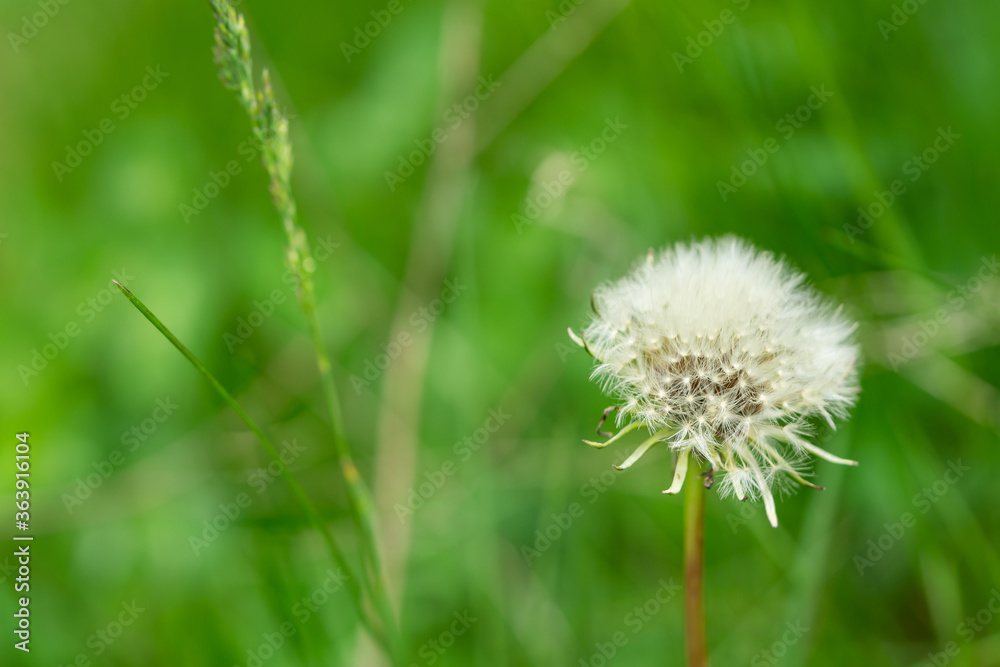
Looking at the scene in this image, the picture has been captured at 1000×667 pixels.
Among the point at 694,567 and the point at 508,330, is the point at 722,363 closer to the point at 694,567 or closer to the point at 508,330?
the point at 694,567

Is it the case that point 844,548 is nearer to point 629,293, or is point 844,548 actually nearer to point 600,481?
point 600,481

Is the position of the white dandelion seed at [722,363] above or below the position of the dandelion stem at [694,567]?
above

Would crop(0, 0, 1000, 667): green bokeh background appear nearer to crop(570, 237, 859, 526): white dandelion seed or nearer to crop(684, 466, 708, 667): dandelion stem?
crop(684, 466, 708, 667): dandelion stem

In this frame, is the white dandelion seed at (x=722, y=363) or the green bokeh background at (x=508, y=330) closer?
the white dandelion seed at (x=722, y=363)

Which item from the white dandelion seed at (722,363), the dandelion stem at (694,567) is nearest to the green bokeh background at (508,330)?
the dandelion stem at (694,567)

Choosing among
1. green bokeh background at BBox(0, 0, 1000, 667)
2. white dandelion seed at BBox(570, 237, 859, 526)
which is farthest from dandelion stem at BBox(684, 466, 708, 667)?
green bokeh background at BBox(0, 0, 1000, 667)

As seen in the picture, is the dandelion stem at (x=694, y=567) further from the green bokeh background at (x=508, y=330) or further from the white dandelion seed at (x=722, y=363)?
the green bokeh background at (x=508, y=330)
